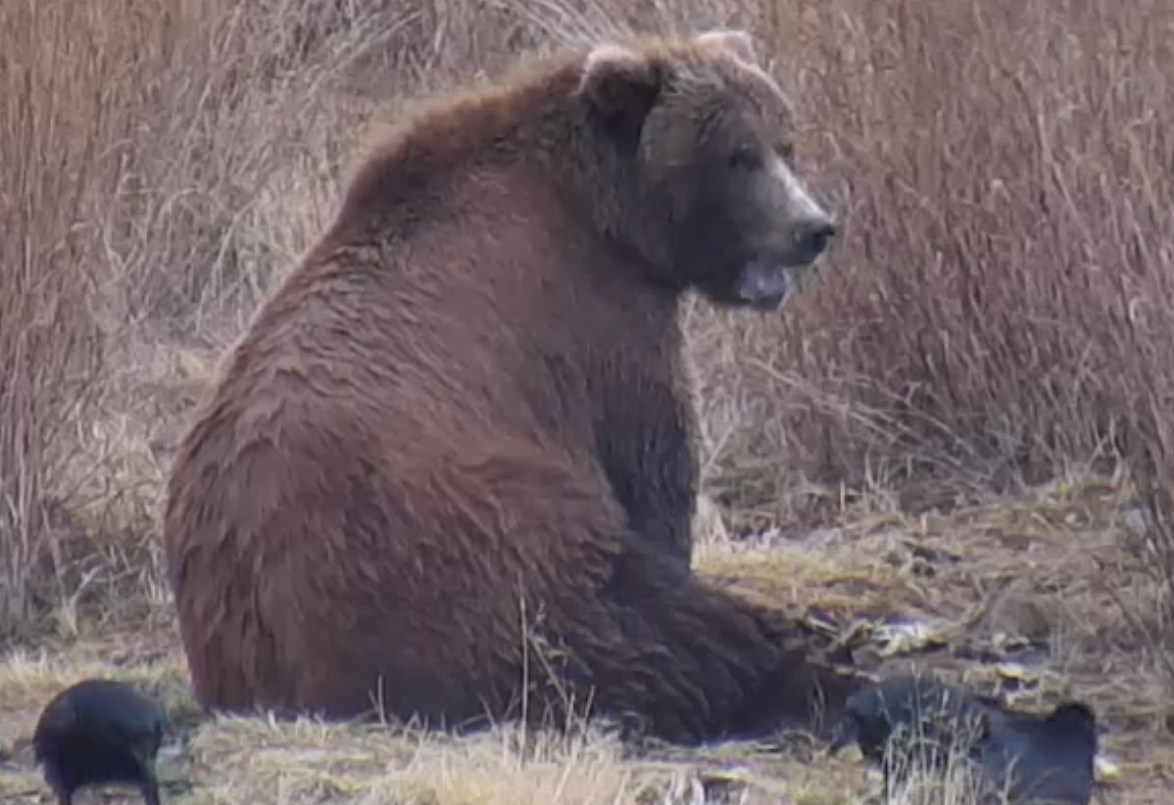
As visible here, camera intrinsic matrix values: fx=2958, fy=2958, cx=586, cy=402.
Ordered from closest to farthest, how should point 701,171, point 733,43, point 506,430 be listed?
1. point 506,430
2. point 701,171
3. point 733,43

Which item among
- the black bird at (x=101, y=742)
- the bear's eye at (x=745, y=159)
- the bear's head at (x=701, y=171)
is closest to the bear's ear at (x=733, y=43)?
the bear's head at (x=701, y=171)

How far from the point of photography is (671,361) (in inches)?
269

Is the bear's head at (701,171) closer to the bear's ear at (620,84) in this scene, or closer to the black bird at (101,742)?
the bear's ear at (620,84)

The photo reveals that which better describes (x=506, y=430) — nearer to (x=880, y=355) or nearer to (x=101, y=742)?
(x=101, y=742)

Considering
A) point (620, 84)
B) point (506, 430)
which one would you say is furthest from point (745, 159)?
point (506, 430)

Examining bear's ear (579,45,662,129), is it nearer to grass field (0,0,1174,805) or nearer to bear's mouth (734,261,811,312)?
bear's mouth (734,261,811,312)

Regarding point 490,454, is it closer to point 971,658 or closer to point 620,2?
point 971,658

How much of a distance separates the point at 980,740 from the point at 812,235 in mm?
1710

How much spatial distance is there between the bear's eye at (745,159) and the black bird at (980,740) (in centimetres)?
163

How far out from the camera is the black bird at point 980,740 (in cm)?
561

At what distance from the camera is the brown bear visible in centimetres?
610

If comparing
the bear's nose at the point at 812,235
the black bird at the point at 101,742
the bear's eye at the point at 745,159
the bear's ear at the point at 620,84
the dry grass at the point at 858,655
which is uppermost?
the bear's ear at the point at 620,84

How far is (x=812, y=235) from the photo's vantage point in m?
7.04

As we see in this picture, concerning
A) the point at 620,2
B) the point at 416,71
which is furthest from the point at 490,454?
the point at 416,71
